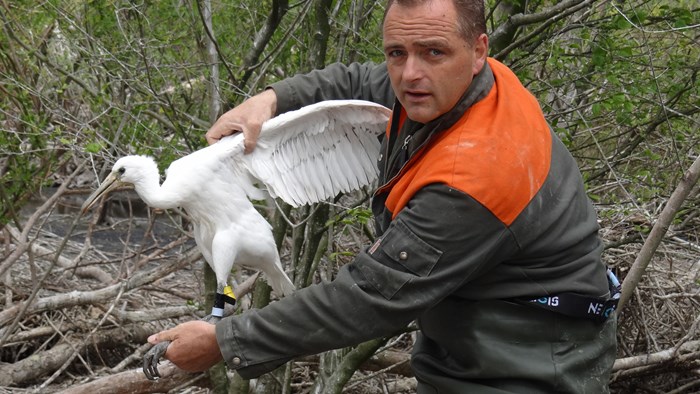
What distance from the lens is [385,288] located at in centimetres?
248

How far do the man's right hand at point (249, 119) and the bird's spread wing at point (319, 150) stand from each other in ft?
0.14

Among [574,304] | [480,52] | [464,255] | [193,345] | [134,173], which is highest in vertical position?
[480,52]

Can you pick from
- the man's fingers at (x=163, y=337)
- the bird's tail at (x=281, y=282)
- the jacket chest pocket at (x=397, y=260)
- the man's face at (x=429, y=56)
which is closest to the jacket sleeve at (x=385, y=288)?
the jacket chest pocket at (x=397, y=260)

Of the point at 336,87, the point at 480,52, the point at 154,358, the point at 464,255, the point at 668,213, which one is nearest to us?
the point at 464,255

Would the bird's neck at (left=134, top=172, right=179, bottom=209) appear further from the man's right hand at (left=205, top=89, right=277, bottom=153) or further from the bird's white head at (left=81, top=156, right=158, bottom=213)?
the man's right hand at (left=205, top=89, right=277, bottom=153)

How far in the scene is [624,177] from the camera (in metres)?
5.04

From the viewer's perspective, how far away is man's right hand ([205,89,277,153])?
3447 mm

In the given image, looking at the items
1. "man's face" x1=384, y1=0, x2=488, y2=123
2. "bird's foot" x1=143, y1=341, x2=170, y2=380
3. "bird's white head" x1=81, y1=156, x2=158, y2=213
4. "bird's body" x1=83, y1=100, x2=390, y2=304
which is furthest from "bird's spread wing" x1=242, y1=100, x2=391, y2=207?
"bird's foot" x1=143, y1=341, x2=170, y2=380

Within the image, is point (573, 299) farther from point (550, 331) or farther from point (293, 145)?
point (293, 145)

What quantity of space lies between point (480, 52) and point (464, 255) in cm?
62

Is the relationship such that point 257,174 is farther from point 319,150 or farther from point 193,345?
point 193,345

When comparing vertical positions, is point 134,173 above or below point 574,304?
above

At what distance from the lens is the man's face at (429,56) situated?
248 cm

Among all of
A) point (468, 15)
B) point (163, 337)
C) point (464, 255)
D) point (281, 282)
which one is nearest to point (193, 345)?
point (163, 337)
